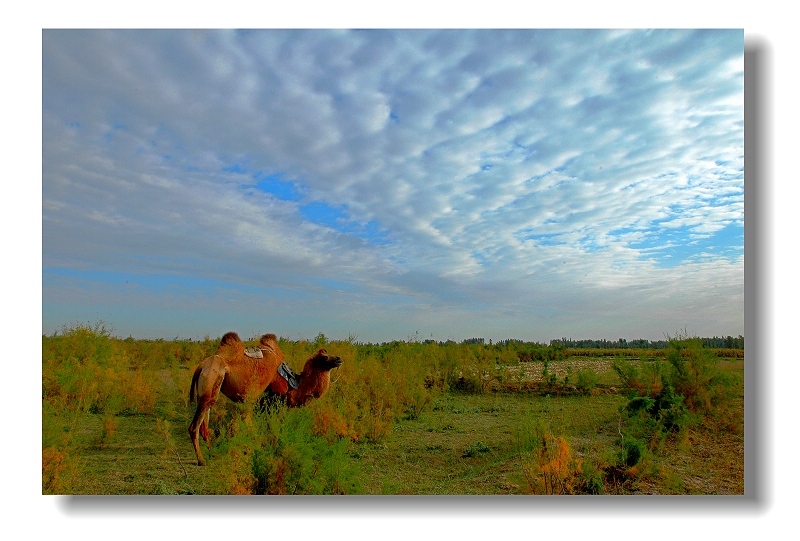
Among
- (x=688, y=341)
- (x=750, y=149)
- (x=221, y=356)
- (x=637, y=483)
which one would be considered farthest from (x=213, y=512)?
(x=688, y=341)

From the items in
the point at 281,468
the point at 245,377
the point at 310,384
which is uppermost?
the point at 245,377

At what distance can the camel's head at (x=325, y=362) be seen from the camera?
494 cm

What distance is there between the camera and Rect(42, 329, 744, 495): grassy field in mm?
3900

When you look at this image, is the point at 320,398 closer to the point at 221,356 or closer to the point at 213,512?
the point at 221,356

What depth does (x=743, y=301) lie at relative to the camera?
4.07 metres

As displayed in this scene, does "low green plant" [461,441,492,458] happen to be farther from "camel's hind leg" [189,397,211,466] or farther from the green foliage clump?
"camel's hind leg" [189,397,211,466]

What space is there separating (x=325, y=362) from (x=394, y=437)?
5.90ft

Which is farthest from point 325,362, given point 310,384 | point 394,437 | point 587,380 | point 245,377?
point 587,380

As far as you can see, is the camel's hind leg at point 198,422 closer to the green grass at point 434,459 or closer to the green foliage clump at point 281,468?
the green grass at point 434,459

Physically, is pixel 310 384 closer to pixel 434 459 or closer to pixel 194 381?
pixel 194 381

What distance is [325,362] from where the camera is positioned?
496 centimetres

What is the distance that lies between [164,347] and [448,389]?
22.5 feet

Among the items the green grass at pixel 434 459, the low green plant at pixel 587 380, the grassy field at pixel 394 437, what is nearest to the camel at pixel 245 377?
the grassy field at pixel 394 437

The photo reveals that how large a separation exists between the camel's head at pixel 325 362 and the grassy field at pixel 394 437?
0.53 meters
